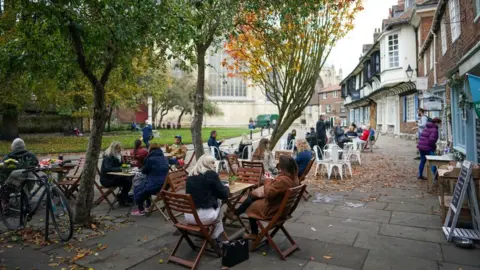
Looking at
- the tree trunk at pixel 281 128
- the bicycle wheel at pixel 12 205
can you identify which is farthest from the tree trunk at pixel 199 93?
the bicycle wheel at pixel 12 205

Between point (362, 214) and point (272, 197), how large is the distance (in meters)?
2.76

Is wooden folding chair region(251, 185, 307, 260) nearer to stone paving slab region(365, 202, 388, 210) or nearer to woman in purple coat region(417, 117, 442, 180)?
stone paving slab region(365, 202, 388, 210)

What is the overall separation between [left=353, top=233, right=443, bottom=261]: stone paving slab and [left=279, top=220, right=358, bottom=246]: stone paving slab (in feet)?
0.46

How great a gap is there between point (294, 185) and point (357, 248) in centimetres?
120

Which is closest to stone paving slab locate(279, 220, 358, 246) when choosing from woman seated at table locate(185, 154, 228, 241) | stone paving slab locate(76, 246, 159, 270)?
woman seated at table locate(185, 154, 228, 241)

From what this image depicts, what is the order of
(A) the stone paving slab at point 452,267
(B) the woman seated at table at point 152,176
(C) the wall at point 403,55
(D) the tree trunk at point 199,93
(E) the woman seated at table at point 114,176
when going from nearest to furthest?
(A) the stone paving slab at point 452,267
(B) the woman seated at table at point 152,176
(E) the woman seated at table at point 114,176
(D) the tree trunk at point 199,93
(C) the wall at point 403,55

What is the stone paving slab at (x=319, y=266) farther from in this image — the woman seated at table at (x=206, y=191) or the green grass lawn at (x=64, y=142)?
the green grass lawn at (x=64, y=142)

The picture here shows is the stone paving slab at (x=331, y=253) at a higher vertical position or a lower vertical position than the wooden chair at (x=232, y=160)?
lower

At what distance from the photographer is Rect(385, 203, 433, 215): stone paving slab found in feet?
20.5

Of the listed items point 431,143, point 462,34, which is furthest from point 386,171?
point 462,34

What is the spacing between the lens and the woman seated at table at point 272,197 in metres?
4.18

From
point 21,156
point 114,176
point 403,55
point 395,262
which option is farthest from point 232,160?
point 403,55

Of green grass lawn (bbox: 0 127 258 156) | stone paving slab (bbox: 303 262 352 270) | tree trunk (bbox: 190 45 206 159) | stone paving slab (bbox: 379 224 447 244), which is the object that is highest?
tree trunk (bbox: 190 45 206 159)

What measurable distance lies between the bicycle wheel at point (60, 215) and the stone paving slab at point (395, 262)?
400 cm
